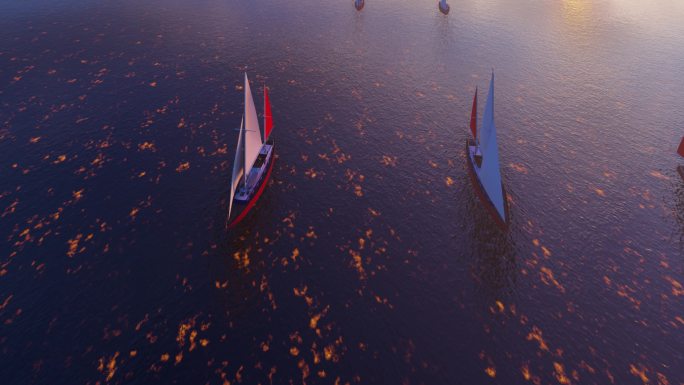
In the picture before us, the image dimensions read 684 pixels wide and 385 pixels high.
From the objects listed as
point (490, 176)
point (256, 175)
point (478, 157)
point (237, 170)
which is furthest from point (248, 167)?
point (478, 157)

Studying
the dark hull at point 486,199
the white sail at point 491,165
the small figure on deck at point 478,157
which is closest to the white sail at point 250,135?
the white sail at point 491,165

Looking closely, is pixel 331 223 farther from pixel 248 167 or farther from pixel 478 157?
pixel 478 157

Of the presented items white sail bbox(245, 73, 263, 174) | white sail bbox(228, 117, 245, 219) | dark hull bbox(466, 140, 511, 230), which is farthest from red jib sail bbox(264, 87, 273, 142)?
dark hull bbox(466, 140, 511, 230)

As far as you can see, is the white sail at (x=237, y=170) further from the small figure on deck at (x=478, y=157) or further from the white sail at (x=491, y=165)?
the small figure on deck at (x=478, y=157)

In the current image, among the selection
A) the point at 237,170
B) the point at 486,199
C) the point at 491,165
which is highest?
the point at 491,165

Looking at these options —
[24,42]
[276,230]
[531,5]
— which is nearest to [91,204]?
[276,230]

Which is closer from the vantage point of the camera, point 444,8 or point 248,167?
point 248,167
